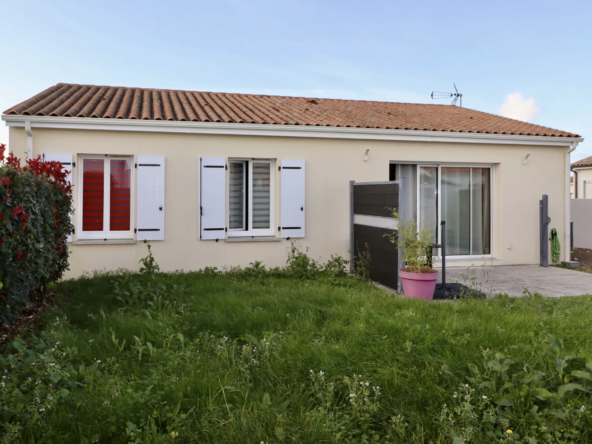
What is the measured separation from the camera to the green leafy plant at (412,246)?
266 inches

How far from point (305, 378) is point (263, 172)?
6.42 meters

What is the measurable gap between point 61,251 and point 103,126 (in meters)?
2.36

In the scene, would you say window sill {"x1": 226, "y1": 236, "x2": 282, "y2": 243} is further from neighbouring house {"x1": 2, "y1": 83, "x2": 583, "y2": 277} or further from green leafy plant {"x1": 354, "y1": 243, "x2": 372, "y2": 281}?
green leafy plant {"x1": 354, "y1": 243, "x2": 372, "y2": 281}

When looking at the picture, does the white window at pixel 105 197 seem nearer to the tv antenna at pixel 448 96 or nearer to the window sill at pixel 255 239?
the window sill at pixel 255 239

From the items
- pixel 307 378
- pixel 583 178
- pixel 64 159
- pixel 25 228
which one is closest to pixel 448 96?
pixel 583 178

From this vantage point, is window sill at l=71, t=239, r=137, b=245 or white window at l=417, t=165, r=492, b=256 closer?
window sill at l=71, t=239, r=137, b=245

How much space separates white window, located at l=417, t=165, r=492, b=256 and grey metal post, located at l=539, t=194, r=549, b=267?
109 cm

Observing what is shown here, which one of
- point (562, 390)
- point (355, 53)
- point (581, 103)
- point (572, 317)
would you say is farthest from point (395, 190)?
point (581, 103)

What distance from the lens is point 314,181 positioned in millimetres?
9398

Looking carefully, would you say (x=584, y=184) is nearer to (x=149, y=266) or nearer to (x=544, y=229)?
(x=544, y=229)

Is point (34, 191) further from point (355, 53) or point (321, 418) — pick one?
point (355, 53)

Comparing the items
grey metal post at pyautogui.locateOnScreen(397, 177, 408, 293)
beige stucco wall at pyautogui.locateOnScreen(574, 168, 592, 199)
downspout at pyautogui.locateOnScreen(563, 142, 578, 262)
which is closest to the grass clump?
grey metal post at pyautogui.locateOnScreen(397, 177, 408, 293)

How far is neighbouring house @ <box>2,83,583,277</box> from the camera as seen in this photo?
849 centimetres

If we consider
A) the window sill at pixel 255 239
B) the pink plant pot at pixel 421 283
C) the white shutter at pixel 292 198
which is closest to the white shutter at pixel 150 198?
the window sill at pixel 255 239
